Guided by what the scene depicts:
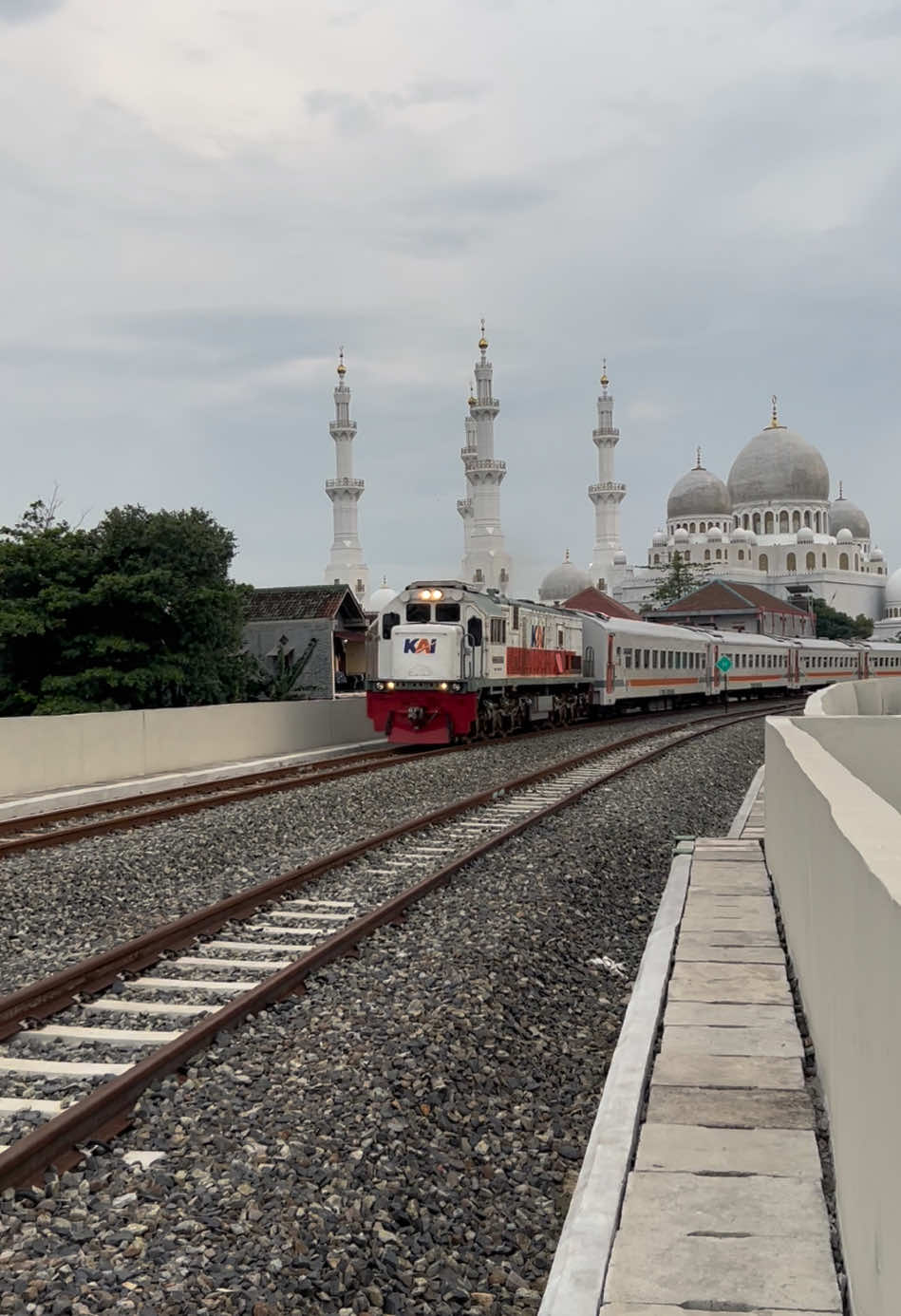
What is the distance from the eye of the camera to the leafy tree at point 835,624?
464 ft

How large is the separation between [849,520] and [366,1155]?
183 m

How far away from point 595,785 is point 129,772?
770 cm

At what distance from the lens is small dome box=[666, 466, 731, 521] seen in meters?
161

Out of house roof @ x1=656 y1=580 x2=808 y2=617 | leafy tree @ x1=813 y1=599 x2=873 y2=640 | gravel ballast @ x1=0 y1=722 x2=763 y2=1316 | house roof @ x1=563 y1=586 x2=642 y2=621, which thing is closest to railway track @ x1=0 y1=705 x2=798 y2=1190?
gravel ballast @ x1=0 y1=722 x2=763 y2=1316

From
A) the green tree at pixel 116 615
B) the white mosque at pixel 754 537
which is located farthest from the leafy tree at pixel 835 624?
the green tree at pixel 116 615

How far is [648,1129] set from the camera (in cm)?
538

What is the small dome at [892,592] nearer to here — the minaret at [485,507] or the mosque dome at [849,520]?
the mosque dome at [849,520]

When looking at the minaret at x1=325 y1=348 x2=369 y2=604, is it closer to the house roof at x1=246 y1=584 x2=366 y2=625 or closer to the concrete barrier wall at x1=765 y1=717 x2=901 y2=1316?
the house roof at x1=246 y1=584 x2=366 y2=625

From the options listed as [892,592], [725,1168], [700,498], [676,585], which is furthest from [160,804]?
[892,592]

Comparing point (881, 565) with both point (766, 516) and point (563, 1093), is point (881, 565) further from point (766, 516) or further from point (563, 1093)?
point (563, 1093)

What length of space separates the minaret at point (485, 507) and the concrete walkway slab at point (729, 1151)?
115 m

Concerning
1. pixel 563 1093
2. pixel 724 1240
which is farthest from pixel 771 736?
pixel 724 1240

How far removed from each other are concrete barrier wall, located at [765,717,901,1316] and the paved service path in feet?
0.60

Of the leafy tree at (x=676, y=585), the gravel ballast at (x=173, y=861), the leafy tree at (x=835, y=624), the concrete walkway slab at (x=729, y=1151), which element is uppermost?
the leafy tree at (x=676, y=585)
